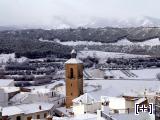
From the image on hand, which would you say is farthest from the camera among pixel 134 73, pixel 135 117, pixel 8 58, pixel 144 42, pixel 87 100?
pixel 144 42

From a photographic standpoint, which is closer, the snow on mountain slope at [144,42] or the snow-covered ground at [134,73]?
the snow-covered ground at [134,73]

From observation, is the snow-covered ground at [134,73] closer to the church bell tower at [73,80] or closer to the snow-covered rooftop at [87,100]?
the church bell tower at [73,80]

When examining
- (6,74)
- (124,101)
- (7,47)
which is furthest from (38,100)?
(7,47)

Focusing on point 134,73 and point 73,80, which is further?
point 134,73

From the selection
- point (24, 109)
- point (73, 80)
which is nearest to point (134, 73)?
point (73, 80)

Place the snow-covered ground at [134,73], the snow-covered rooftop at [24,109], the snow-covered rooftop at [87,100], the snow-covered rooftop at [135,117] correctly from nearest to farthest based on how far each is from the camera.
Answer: the snow-covered rooftop at [135,117], the snow-covered rooftop at [24,109], the snow-covered rooftop at [87,100], the snow-covered ground at [134,73]

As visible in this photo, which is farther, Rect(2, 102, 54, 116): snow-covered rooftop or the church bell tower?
the church bell tower

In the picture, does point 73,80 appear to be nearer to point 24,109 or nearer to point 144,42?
point 24,109

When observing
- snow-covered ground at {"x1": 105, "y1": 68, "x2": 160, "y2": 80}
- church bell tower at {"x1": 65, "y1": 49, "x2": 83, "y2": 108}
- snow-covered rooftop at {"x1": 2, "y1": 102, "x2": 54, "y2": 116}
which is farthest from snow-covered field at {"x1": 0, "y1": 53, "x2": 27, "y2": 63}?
snow-covered rooftop at {"x1": 2, "y1": 102, "x2": 54, "y2": 116}

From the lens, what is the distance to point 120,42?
187000mm

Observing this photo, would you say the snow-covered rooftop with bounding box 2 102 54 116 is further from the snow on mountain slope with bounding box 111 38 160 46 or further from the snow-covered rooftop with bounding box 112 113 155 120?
the snow on mountain slope with bounding box 111 38 160 46

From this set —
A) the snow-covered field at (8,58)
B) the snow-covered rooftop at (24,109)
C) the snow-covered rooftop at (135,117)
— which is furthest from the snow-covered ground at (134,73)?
the snow-covered rooftop at (135,117)

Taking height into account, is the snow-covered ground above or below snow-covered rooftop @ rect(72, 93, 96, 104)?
below

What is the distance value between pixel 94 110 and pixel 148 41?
140655 millimetres
